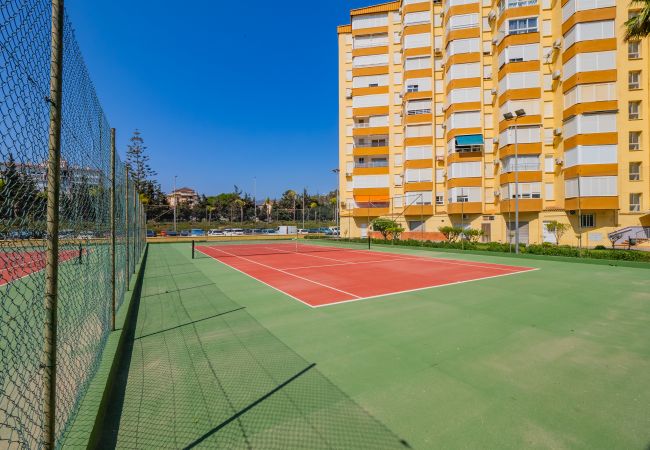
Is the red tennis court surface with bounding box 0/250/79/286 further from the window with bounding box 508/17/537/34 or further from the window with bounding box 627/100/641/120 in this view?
the window with bounding box 508/17/537/34

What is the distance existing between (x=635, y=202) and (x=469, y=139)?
15.1 metres

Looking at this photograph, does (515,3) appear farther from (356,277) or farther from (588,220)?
(356,277)

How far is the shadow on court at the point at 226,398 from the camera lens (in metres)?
3.19

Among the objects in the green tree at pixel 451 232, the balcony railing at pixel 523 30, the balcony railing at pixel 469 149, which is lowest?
the green tree at pixel 451 232

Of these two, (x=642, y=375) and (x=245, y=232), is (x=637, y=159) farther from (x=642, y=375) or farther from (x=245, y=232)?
(x=245, y=232)

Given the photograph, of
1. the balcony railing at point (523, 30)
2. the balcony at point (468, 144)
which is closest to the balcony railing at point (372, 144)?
the balcony at point (468, 144)

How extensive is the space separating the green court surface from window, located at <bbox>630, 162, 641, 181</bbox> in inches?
1094

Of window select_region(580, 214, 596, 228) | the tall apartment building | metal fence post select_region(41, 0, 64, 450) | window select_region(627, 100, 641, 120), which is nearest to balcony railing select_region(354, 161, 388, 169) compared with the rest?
the tall apartment building

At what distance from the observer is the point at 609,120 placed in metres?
27.7

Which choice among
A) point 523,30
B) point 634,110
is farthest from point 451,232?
point 523,30

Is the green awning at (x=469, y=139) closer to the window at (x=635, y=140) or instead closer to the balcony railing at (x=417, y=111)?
the balcony railing at (x=417, y=111)

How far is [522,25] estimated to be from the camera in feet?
106

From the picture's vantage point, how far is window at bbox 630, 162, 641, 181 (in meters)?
28.0

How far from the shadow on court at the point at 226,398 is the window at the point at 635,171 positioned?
35988 mm
